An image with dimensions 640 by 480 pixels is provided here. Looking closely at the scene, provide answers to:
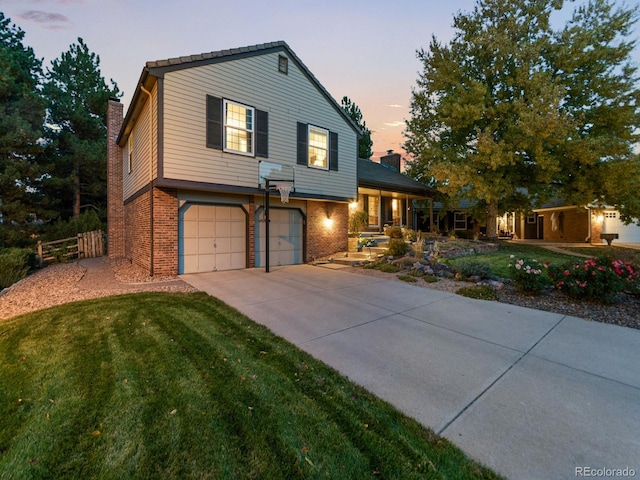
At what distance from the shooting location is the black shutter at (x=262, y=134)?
9320 millimetres

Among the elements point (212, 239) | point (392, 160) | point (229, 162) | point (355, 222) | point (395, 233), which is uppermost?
point (392, 160)

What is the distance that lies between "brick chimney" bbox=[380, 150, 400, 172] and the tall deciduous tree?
6.59 m

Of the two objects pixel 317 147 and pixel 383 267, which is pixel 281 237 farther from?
pixel 383 267

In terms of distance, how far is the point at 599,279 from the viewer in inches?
209

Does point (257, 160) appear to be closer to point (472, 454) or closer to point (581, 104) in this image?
point (472, 454)

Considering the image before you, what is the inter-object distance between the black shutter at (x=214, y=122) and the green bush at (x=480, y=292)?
766 centimetres

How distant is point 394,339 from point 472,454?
1.96 metres

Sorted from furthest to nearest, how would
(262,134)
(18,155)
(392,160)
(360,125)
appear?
(360,125) → (392,160) → (18,155) → (262,134)

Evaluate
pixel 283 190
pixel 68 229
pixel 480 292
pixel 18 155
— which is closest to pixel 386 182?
pixel 283 190

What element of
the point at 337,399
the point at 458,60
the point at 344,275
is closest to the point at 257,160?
the point at 344,275

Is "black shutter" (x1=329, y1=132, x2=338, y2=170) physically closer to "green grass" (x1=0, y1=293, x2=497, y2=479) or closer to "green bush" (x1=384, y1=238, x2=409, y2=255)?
"green bush" (x1=384, y1=238, x2=409, y2=255)

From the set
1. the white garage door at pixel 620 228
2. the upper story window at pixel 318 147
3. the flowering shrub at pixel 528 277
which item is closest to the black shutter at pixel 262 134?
the upper story window at pixel 318 147

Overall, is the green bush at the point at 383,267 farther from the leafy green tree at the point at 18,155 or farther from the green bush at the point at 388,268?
the leafy green tree at the point at 18,155

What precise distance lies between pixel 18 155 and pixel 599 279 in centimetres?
2222
